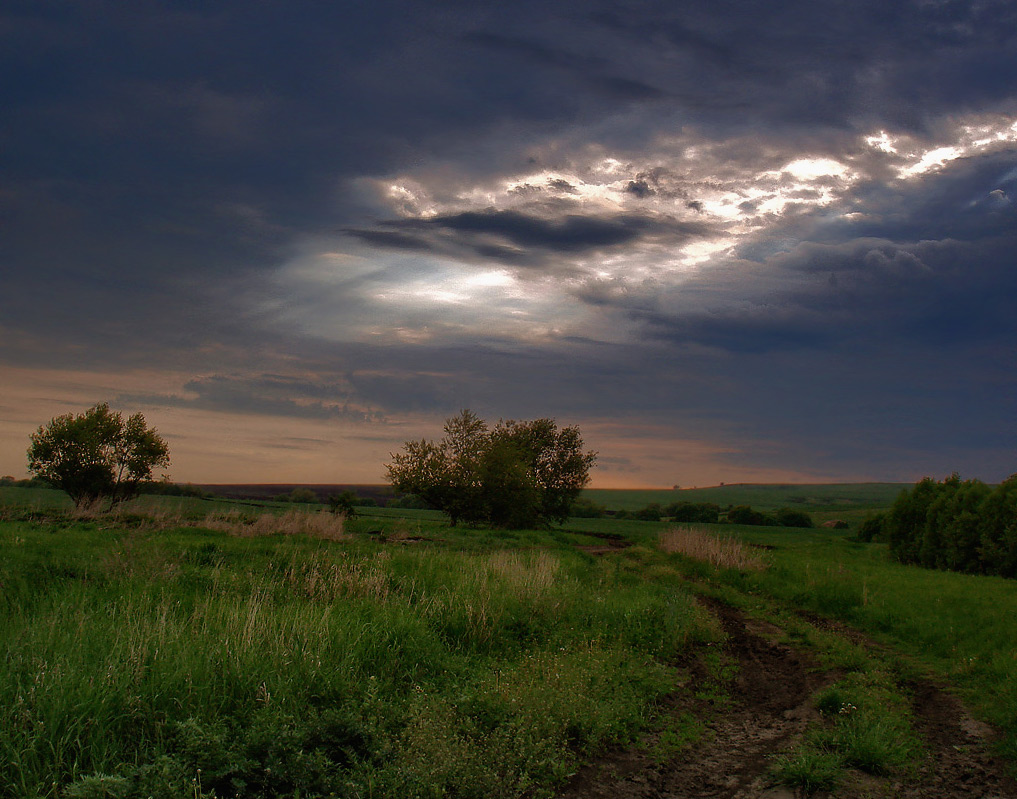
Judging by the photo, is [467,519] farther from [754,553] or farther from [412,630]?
[412,630]

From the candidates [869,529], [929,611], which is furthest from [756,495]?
[929,611]

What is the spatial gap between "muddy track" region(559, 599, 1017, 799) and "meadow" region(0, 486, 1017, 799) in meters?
0.35

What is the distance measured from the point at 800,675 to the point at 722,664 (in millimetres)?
1230

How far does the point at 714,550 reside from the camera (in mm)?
25047

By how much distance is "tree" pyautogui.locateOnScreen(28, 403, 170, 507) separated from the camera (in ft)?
144

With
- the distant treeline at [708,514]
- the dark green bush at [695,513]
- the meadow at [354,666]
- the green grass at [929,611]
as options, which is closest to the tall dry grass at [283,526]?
the meadow at [354,666]

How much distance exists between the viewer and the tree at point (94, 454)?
4375 cm

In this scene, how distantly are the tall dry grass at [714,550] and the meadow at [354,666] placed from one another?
6037 mm

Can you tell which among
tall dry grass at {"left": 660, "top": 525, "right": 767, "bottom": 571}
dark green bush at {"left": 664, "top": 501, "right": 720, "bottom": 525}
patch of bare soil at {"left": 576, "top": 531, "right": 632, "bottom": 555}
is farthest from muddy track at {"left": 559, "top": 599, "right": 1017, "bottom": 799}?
dark green bush at {"left": 664, "top": 501, "right": 720, "bottom": 525}

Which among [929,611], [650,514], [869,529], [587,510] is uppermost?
[929,611]

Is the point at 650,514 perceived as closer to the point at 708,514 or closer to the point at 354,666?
the point at 708,514

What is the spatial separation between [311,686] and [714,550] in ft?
69.2

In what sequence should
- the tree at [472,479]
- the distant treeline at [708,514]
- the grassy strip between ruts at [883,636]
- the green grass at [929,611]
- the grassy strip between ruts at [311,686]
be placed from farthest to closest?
the distant treeline at [708,514] → the tree at [472,479] → the green grass at [929,611] → the grassy strip between ruts at [883,636] → the grassy strip between ruts at [311,686]

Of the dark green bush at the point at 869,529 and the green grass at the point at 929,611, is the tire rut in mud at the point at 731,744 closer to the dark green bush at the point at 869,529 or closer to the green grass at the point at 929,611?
the green grass at the point at 929,611
